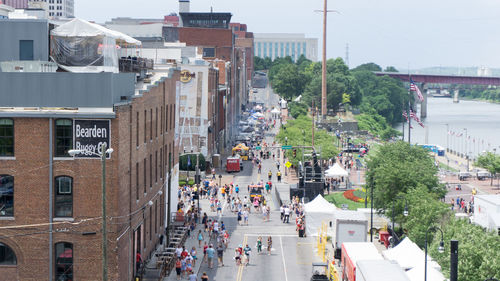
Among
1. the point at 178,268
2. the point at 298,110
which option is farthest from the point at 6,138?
the point at 298,110

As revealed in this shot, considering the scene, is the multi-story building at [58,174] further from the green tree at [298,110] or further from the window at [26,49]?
the green tree at [298,110]

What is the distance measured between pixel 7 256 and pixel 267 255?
1897 centimetres

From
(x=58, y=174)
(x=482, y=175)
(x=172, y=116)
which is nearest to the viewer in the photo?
(x=58, y=174)

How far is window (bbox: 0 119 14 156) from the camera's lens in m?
Result: 33.2

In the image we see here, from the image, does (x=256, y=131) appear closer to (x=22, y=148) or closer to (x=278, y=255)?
(x=278, y=255)

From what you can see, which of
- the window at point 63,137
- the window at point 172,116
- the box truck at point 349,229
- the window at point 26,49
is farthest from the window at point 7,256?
the window at point 172,116

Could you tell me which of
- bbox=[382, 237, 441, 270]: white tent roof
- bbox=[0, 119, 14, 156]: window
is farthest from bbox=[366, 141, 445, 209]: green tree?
bbox=[0, 119, 14, 156]: window

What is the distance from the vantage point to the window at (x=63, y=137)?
33219mm

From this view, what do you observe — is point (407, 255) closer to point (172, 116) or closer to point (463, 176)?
point (172, 116)

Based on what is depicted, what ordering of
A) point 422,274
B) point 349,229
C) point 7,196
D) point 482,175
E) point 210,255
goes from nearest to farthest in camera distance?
point 7,196 < point 422,274 < point 210,255 < point 349,229 < point 482,175

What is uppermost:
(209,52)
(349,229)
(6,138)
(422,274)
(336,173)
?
(209,52)

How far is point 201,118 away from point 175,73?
33.3m

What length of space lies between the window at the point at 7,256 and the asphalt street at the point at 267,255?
12.2 metres

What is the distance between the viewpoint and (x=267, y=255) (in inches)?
1898
